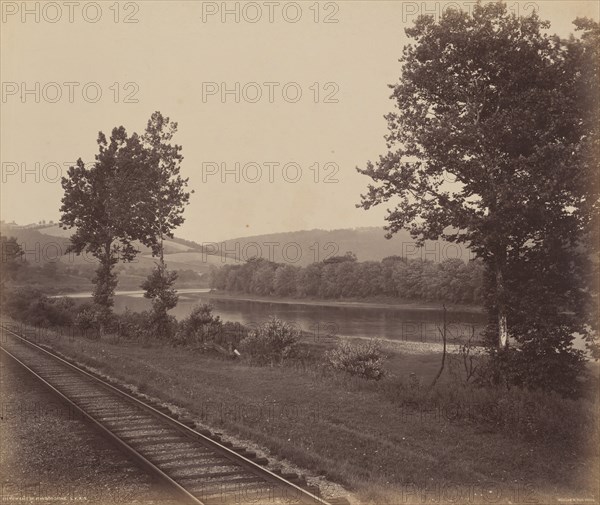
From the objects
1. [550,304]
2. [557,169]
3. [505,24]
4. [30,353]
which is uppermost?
[505,24]

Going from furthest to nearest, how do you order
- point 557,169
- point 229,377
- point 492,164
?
point 229,377, point 492,164, point 557,169

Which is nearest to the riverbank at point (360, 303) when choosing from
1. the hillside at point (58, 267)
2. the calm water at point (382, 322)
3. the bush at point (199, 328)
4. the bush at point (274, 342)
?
the calm water at point (382, 322)

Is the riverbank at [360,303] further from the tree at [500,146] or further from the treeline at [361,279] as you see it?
the tree at [500,146]

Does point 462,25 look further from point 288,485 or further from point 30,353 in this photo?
point 30,353

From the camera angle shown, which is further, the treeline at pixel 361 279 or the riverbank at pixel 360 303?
the treeline at pixel 361 279

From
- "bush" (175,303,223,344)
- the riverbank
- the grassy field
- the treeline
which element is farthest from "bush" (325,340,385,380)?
the treeline

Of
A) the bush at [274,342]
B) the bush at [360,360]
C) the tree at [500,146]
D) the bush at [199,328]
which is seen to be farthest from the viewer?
the bush at [199,328]

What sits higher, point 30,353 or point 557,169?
point 557,169

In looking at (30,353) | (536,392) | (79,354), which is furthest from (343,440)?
(30,353)
